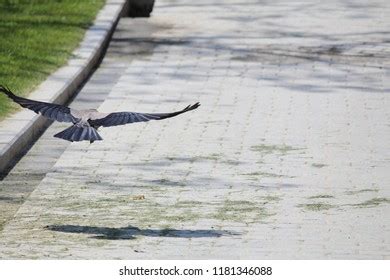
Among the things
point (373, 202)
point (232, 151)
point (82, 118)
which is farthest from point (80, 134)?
point (232, 151)

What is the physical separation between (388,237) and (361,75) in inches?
253

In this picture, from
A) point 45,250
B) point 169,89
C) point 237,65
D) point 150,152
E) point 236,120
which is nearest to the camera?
point 45,250

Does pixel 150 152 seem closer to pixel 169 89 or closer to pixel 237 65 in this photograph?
pixel 169 89

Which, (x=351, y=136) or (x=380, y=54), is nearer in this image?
(x=351, y=136)

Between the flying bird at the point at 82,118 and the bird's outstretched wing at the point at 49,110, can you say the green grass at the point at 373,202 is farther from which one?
the bird's outstretched wing at the point at 49,110

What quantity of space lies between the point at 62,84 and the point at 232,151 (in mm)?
2605

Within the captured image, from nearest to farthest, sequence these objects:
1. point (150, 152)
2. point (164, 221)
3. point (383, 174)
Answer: point (164, 221) → point (383, 174) → point (150, 152)

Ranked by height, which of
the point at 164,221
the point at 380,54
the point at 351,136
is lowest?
the point at 380,54

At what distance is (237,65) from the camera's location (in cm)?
1642

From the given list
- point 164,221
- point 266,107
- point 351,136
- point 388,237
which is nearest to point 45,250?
point 164,221

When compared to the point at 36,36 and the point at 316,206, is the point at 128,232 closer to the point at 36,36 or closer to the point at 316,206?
the point at 316,206

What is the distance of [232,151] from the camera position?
1252cm

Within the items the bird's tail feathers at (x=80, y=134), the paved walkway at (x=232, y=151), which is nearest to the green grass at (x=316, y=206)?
the paved walkway at (x=232, y=151)

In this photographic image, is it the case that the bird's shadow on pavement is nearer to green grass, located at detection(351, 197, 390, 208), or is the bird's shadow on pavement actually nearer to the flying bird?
the flying bird
